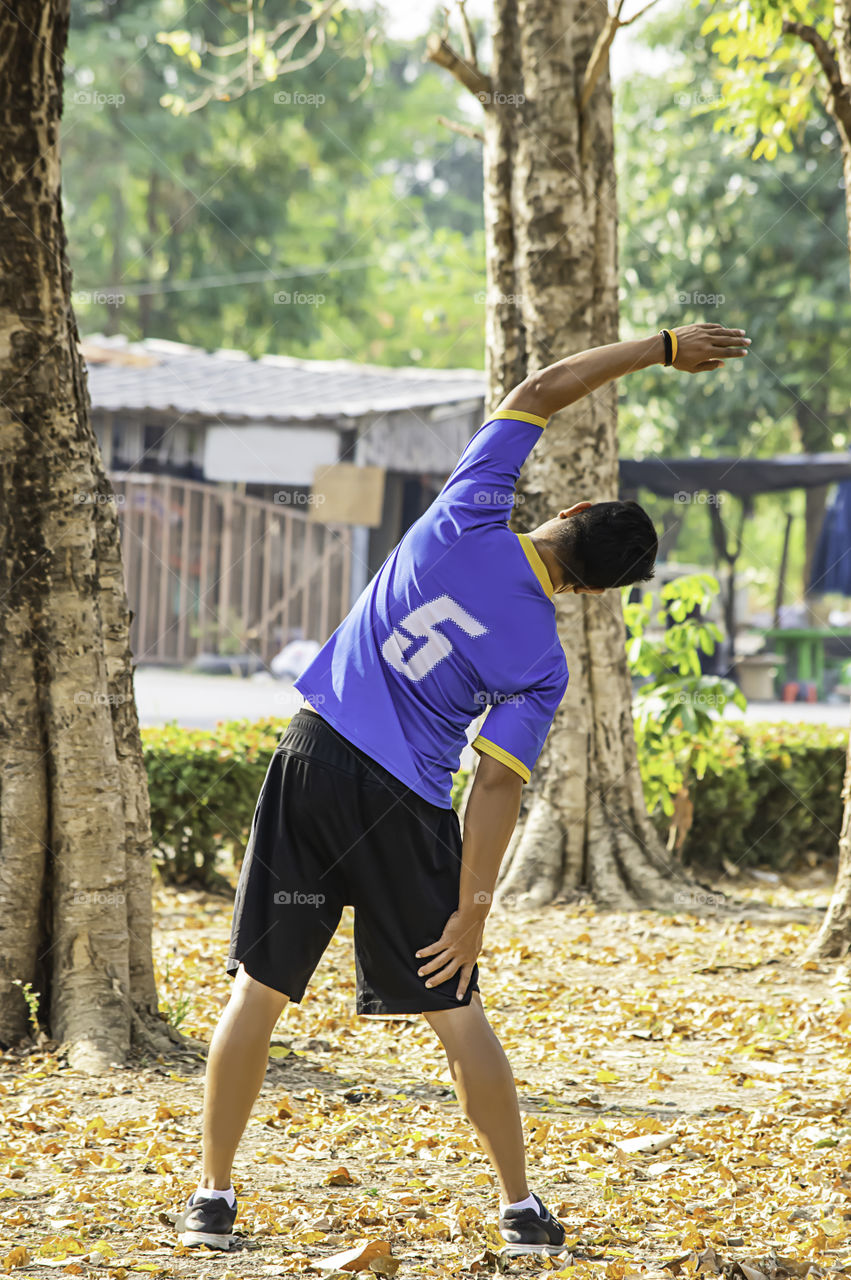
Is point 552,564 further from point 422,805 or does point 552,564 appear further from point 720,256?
point 720,256

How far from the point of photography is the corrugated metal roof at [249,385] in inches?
648

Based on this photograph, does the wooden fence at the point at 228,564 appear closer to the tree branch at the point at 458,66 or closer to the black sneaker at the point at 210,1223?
the tree branch at the point at 458,66

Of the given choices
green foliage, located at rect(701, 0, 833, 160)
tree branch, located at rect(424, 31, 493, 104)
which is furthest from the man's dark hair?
green foliage, located at rect(701, 0, 833, 160)

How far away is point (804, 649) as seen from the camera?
1881cm

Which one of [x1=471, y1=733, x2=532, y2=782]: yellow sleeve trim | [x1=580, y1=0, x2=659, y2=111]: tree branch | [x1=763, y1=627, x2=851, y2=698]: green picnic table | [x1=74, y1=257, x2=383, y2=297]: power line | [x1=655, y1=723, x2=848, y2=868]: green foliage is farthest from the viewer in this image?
[x1=74, y1=257, x2=383, y2=297]: power line

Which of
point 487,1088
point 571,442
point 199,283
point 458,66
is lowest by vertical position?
point 487,1088

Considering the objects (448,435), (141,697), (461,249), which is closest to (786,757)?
(141,697)

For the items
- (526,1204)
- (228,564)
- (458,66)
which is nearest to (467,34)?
(458,66)

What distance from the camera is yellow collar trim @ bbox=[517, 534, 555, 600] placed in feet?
8.92

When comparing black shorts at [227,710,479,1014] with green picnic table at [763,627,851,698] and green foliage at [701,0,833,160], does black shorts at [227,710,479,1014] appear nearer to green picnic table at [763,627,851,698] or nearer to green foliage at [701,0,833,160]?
green foliage at [701,0,833,160]

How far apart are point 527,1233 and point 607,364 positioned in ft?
6.23

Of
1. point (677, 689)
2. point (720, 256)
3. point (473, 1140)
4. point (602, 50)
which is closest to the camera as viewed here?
point (473, 1140)

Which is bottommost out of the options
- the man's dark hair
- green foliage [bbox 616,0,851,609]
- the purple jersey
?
the purple jersey

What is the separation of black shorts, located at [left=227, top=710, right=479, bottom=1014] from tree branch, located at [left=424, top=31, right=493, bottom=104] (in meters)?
4.74
